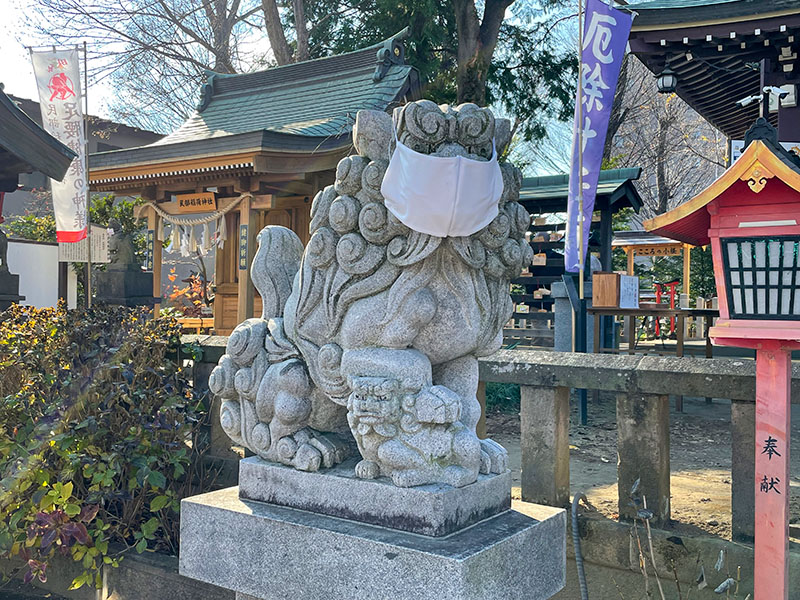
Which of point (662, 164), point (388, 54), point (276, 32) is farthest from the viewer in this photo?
point (662, 164)

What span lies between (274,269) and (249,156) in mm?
7146

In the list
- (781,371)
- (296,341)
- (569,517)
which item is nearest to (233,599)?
(296,341)

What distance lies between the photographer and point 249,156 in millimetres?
9273

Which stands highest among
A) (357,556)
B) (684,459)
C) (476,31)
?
(476,31)

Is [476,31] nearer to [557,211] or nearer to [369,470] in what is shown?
[557,211]

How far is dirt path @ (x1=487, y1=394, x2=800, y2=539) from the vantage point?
336 centimetres

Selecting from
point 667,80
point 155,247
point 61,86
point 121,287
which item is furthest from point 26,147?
point 667,80

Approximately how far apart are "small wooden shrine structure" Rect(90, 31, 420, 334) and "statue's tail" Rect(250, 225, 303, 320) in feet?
22.1

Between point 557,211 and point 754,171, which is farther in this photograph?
point 557,211

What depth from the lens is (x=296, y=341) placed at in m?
2.33

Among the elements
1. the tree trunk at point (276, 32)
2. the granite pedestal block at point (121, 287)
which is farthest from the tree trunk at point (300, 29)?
the granite pedestal block at point (121, 287)

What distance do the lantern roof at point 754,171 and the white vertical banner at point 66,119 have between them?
7.41 metres

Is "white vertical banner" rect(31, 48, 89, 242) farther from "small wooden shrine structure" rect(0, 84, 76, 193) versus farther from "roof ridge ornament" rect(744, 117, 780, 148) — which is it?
"roof ridge ornament" rect(744, 117, 780, 148)

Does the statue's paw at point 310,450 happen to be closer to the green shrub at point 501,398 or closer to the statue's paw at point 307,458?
the statue's paw at point 307,458
